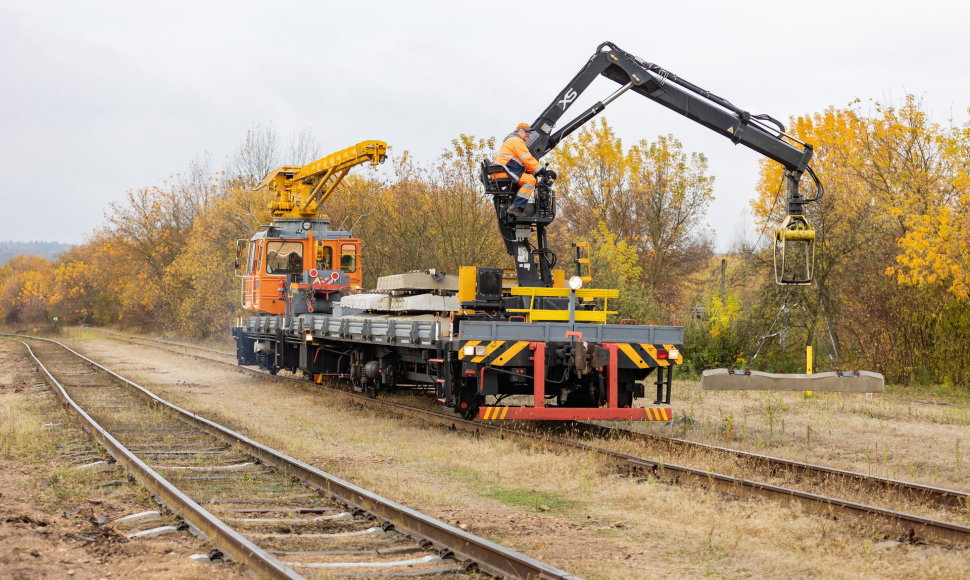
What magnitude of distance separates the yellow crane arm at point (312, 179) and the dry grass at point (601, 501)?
711cm

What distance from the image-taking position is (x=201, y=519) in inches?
273

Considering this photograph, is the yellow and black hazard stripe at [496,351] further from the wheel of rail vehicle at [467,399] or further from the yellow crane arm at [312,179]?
the yellow crane arm at [312,179]

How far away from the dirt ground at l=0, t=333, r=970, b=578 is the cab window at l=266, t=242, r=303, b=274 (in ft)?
22.7

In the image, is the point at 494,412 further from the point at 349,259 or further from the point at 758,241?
the point at 758,241

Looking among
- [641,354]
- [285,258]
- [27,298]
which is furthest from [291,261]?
[27,298]

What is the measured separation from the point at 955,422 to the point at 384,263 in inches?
→ 700

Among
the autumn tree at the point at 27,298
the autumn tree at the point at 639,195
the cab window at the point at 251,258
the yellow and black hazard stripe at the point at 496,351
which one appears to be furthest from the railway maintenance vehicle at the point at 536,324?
the autumn tree at the point at 27,298

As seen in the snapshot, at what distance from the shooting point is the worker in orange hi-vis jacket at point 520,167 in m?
12.8

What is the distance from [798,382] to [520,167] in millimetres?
8539

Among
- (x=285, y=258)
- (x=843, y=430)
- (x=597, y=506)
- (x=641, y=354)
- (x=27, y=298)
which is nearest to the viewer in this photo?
(x=597, y=506)

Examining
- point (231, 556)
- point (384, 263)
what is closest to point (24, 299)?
point (384, 263)

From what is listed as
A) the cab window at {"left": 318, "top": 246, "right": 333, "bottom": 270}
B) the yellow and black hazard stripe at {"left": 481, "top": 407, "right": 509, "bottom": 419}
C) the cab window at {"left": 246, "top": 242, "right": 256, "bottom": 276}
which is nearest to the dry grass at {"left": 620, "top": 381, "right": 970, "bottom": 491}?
the yellow and black hazard stripe at {"left": 481, "top": 407, "right": 509, "bottom": 419}

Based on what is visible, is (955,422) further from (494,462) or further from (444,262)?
(444,262)

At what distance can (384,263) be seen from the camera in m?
28.7
